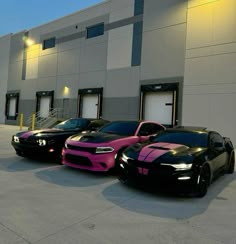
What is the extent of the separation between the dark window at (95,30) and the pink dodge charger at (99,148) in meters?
16.3

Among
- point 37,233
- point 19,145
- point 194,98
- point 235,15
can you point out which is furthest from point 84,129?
point 235,15

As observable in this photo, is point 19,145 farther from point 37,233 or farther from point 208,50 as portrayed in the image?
point 208,50

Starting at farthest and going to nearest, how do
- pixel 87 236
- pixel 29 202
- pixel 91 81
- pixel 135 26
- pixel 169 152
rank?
pixel 91 81, pixel 135 26, pixel 169 152, pixel 29 202, pixel 87 236

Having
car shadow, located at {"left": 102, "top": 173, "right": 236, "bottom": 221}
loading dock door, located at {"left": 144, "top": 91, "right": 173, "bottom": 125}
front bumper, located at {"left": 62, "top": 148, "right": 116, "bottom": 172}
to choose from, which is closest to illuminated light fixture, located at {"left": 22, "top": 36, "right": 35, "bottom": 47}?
loading dock door, located at {"left": 144, "top": 91, "right": 173, "bottom": 125}

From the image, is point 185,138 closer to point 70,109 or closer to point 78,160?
point 78,160

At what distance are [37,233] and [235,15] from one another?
15.3m

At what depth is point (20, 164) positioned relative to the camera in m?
8.21

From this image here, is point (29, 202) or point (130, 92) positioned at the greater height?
point (130, 92)

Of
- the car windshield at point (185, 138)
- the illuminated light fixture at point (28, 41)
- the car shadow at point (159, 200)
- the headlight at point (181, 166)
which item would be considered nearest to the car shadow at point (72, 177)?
the car shadow at point (159, 200)

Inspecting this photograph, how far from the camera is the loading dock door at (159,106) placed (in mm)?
18344

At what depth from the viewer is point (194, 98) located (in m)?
16.6

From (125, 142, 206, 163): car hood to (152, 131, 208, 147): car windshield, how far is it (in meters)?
0.27

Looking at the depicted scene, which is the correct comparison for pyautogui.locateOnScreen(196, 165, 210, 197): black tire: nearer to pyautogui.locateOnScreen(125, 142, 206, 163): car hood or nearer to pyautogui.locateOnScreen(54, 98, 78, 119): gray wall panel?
pyautogui.locateOnScreen(125, 142, 206, 163): car hood

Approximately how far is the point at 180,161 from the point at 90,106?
59.8 ft
